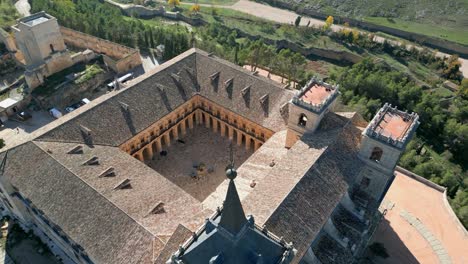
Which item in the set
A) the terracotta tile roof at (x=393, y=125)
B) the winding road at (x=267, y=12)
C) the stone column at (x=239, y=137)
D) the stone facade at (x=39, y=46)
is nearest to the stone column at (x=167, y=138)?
the stone column at (x=239, y=137)

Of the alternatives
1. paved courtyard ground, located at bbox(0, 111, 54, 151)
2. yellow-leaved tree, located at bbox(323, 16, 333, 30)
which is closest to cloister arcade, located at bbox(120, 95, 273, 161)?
paved courtyard ground, located at bbox(0, 111, 54, 151)

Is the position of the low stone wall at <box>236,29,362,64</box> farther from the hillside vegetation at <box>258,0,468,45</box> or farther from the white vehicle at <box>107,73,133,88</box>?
the white vehicle at <box>107,73,133,88</box>

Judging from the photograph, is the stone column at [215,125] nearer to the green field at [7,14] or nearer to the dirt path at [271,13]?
the green field at [7,14]

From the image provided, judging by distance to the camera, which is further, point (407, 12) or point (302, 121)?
point (407, 12)

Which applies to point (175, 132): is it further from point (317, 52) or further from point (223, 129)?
point (317, 52)

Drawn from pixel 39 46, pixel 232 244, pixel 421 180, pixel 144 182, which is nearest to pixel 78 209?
pixel 144 182

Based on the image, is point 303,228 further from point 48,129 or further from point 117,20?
point 117,20
